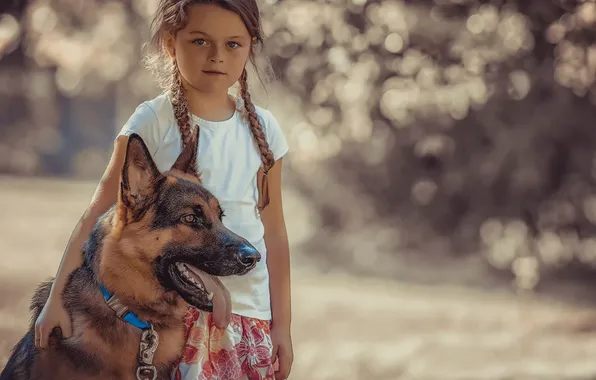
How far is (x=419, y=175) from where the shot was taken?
4.83 meters

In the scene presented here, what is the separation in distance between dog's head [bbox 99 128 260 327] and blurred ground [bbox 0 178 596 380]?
181 cm

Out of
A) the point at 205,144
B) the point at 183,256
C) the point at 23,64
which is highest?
the point at 23,64

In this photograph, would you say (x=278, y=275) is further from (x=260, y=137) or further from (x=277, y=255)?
(x=260, y=137)

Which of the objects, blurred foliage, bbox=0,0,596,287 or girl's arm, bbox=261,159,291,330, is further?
blurred foliage, bbox=0,0,596,287

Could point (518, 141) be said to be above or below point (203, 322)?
above

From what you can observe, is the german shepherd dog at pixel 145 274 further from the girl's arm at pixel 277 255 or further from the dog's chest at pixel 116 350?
the girl's arm at pixel 277 255

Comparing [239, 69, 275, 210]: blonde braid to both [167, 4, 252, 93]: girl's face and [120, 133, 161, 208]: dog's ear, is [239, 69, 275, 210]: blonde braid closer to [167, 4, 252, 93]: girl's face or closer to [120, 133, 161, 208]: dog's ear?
[167, 4, 252, 93]: girl's face

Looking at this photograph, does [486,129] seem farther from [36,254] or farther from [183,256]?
[183,256]

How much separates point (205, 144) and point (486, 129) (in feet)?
10.0

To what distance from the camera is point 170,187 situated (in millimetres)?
1660

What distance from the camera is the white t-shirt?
1.73 metres

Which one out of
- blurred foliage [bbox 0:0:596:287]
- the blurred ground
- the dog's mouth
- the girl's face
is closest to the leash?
the dog's mouth

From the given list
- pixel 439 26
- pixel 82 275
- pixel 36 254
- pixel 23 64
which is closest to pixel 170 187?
pixel 82 275

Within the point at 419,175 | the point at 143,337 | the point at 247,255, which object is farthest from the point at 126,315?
Result: the point at 419,175
